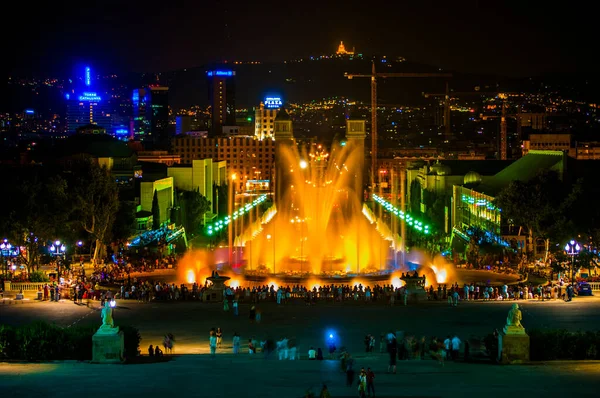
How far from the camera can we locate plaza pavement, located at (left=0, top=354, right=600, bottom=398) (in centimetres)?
A: 2691

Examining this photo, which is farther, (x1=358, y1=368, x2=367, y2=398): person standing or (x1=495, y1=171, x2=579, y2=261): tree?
(x1=495, y1=171, x2=579, y2=261): tree

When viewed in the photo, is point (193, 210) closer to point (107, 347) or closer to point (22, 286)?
point (22, 286)

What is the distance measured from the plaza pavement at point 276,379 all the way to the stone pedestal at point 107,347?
0.48m

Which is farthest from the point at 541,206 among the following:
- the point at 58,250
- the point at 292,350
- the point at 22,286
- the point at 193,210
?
the point at 193,210

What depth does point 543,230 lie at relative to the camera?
220ft

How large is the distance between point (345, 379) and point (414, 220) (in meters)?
68.4

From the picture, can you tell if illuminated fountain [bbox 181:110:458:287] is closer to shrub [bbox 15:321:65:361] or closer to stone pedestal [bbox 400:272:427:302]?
stone pedestal [bbox 400:272:427:302]

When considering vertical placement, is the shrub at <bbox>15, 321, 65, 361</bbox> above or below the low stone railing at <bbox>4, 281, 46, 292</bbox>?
below

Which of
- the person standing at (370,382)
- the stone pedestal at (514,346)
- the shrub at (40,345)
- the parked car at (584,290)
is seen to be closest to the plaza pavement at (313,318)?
the parked car at (584,290)

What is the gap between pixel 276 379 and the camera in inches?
1125

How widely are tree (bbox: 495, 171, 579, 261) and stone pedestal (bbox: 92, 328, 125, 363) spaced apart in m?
38.0

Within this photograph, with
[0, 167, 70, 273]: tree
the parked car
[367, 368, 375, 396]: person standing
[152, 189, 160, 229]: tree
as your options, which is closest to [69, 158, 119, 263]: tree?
[0, 167, 70, 273]: tree

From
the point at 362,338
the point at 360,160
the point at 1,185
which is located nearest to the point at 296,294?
the point at 362,338

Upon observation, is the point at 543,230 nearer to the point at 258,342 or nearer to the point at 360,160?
the point at 258,342
